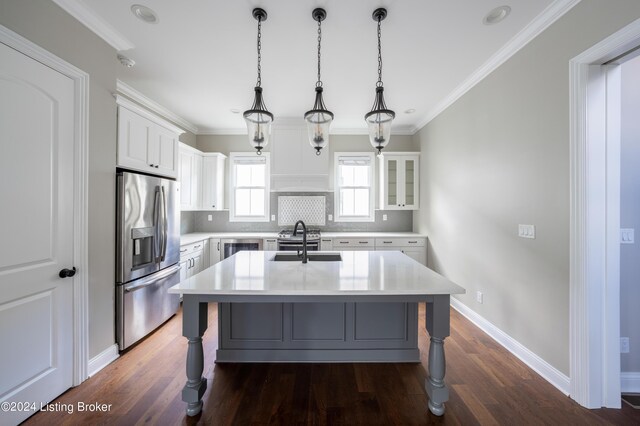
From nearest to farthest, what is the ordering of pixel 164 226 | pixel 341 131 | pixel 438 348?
pixel 438 348, pixel 164 226, pixel 341 131

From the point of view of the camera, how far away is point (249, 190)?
4797 mm

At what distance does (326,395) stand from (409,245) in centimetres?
286

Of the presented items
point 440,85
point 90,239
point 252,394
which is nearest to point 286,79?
point 440,85

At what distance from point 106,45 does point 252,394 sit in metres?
3.07

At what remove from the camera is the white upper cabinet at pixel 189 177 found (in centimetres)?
381

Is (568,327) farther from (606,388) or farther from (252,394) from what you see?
(252,394)

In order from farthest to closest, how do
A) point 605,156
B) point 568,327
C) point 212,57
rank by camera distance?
1. point 212,57
2. point 568,327
3. point 605,156

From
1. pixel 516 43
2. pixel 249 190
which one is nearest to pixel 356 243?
pixel 249 190

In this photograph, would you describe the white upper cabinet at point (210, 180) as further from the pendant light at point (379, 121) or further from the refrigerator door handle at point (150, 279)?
the pendant light at point (379, 121)

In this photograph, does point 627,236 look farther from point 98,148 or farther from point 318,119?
point 98,148

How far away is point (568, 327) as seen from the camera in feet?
5.90

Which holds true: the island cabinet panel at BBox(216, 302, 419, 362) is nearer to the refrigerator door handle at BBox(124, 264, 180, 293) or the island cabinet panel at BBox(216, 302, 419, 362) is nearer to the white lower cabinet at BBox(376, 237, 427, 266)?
the refrigerator door handle at BBox(124, 264, 180, 293)

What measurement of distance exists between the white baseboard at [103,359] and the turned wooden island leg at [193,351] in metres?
1.01

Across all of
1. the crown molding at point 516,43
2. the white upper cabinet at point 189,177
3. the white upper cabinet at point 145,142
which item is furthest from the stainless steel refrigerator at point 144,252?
the crown molding at point 516,43
